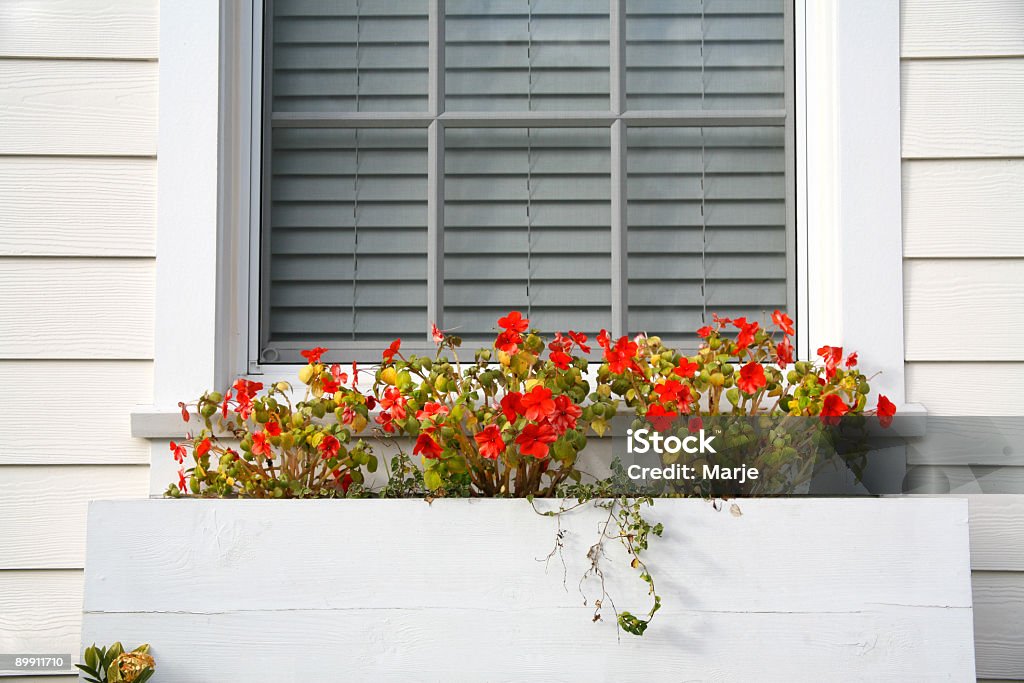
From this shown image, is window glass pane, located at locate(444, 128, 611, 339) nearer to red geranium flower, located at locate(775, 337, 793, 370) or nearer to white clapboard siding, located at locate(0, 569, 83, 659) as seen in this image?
red geranium flower, located at locate(775, 337, 793, 370)

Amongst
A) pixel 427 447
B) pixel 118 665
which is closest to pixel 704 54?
pixel 427 447

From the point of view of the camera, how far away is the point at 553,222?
72.2 inches

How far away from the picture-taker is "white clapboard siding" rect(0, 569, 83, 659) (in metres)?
1.60

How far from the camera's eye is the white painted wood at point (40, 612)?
5.26 ft

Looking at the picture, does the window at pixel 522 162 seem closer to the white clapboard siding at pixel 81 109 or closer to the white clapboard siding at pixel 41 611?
the white clapboard siding at pixel 81 109

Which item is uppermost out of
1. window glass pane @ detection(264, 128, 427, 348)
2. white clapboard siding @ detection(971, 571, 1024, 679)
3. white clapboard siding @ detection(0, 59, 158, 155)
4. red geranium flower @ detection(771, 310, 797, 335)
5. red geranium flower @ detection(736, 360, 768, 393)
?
white clapboard siding @ detection(0, 59, 158, 155)

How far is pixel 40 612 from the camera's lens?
1.61m

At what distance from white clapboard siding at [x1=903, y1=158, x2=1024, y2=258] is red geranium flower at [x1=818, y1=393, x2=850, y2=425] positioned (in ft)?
1.21

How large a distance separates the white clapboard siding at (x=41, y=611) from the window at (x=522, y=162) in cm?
63

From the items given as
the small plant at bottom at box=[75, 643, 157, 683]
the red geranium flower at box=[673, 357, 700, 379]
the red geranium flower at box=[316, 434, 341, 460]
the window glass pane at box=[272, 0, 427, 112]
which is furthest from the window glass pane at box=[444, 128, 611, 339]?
the small plant at bottom at box=[75, 643, 157, 683]

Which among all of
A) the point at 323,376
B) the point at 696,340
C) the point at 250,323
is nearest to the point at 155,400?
the point at 250,323

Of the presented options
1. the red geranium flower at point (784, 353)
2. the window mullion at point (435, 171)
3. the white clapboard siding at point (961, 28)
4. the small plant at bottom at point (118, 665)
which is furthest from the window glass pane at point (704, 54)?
the small plant at bottom at point (118, 665)

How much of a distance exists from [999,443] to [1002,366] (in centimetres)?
15

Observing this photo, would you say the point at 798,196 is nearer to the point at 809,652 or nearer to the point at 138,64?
the point at 809,652
